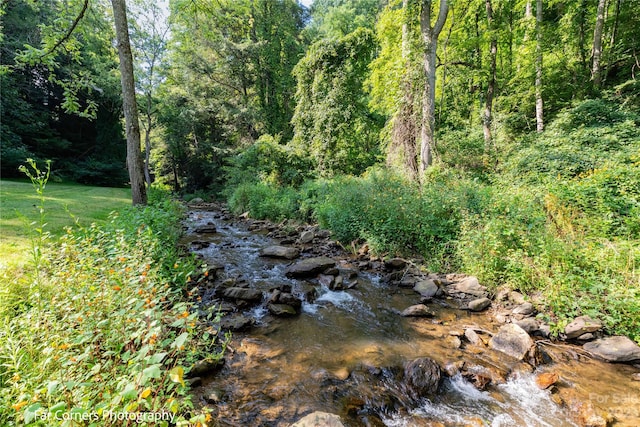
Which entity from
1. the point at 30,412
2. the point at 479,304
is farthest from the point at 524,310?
the point at 30,412

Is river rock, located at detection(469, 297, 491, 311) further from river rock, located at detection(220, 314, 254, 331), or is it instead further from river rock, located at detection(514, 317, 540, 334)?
river rock, located at detection(220, 314, 254, 331)

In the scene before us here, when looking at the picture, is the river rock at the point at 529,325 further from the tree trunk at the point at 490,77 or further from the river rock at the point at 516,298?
the tree trunk at the point at 490,77

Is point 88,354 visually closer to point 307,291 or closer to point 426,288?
point 307,291

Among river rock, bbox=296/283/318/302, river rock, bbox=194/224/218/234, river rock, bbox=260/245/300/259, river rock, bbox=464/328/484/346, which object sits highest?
river rock, bbox=194/224/218/234

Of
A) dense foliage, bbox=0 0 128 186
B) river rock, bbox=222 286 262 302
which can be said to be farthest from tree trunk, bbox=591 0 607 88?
dense foliage, bbox=0 0 128 186

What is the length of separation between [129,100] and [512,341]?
9.63 m

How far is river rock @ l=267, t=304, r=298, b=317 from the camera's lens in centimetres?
501

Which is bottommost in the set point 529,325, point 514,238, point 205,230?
point 529,325

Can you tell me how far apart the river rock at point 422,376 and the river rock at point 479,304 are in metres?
2.04

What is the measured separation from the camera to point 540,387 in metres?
3.38

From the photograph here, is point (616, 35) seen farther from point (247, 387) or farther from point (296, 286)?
point (247, 387)

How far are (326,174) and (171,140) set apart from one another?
14787 mm

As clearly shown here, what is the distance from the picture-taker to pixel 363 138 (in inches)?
658

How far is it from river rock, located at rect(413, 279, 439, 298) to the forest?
87 cm
